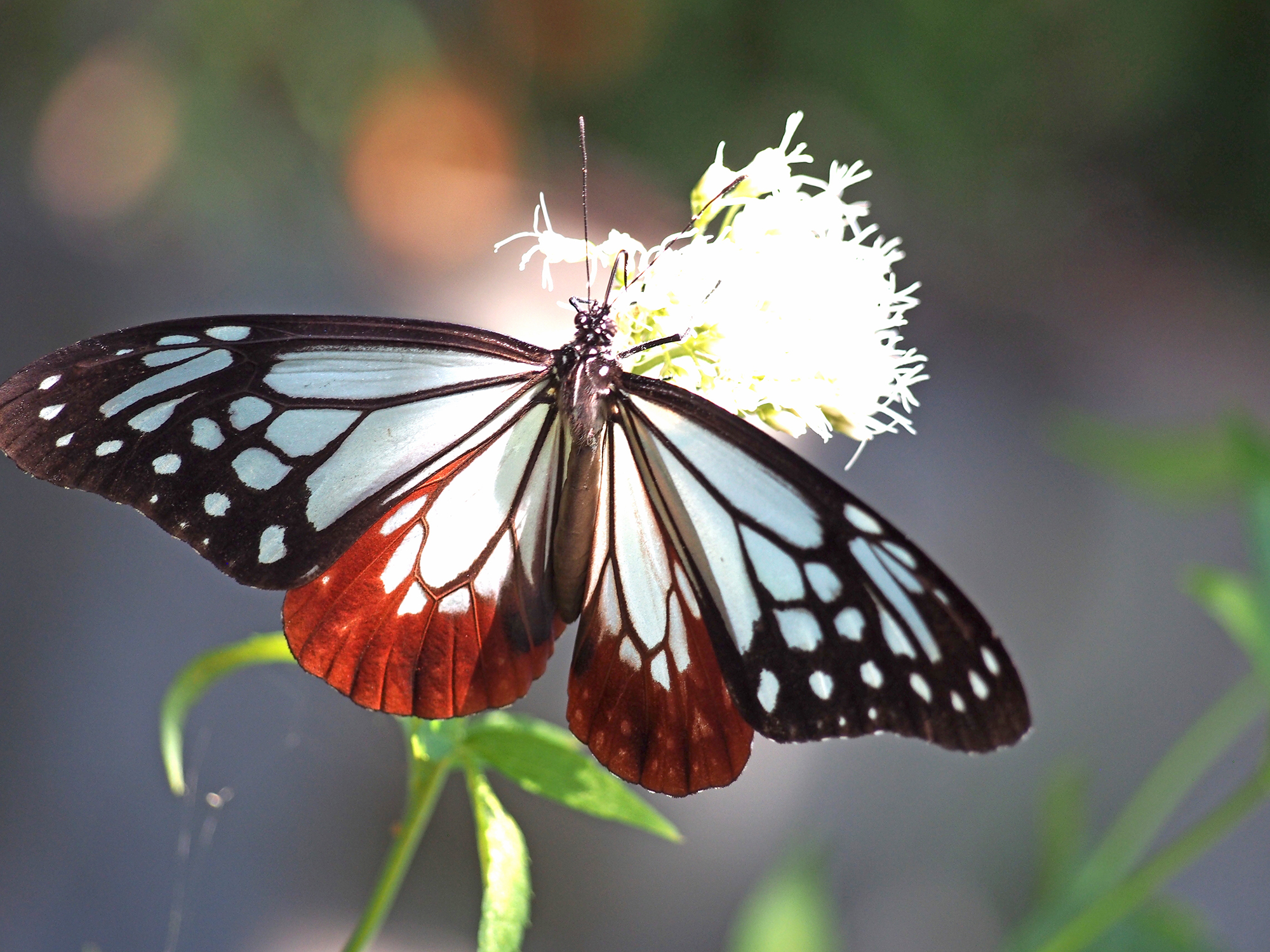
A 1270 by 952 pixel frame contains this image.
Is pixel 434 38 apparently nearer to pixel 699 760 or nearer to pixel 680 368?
pixel 680 368

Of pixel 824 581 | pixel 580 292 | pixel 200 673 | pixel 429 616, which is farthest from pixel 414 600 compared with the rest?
pixel 580 292

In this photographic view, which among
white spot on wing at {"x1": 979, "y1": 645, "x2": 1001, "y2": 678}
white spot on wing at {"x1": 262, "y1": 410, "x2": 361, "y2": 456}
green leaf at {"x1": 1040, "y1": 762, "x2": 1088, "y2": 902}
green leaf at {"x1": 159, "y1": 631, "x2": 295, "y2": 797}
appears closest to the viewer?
white spot on wing at {"x1": 979, "y1": 645, "x2": 1001, "y2": 678}

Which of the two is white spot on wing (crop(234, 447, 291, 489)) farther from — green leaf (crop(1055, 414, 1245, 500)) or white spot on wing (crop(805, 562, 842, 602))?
green leaf (crop(1055, 414, 1245, 500))

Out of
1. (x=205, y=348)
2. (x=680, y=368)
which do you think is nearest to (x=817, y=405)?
(x=680, y=368)

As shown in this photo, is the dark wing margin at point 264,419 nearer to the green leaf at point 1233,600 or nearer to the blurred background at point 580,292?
the green leaf at point 1233,600

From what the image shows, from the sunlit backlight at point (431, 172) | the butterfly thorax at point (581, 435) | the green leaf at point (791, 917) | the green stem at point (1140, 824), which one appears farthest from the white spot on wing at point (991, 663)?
the sunlit backlight at point (431, 172)

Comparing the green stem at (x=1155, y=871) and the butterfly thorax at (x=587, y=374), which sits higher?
the butterfly thorax at (x=587, y=374)

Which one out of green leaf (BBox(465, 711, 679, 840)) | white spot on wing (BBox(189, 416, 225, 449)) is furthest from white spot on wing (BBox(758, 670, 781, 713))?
white spot on wing (BBox(189, 416, 225, 449))
